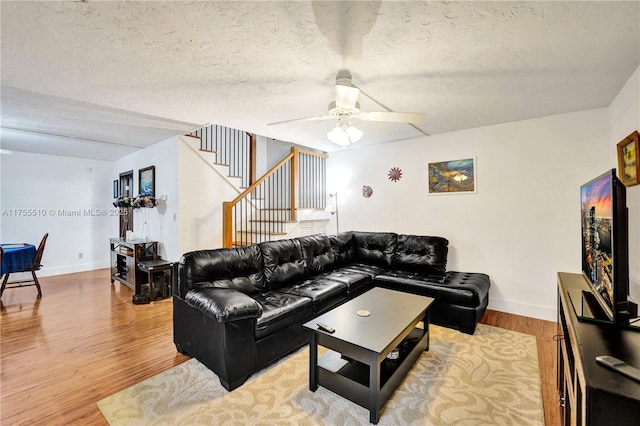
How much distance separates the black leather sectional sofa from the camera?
6.81 ft

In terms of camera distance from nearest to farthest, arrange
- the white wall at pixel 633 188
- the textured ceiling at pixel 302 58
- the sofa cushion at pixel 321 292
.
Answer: the textured ceiling at pixel 302 58
the white wall at pixel 633 188
the sofa cushion at pixel 321 292

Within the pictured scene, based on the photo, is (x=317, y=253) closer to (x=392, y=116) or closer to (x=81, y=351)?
(x=392, y=116)

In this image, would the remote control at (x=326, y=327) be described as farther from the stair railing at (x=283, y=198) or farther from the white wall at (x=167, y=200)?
the white wall at (x=167, y=200)

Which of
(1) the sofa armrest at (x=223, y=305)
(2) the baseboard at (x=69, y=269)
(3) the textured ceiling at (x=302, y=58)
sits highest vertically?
(3) the textured ceiling at (x=302, y=58)

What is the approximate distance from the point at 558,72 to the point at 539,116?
1.29 meters

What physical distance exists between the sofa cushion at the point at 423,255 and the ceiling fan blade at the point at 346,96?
2.45 metres

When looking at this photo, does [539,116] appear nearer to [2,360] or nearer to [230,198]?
[230,198]

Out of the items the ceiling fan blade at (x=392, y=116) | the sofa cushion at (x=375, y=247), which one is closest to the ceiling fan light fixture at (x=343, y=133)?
the ceiling fan blade at (x=392, y=116)

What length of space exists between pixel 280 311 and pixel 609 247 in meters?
2.13

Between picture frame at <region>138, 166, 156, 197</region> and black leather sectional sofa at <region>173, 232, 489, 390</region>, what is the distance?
277 centimetres

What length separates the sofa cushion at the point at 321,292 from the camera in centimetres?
280

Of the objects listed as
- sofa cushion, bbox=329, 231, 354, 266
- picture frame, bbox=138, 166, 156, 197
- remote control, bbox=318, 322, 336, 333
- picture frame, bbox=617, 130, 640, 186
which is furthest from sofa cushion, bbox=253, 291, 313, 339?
picture frame, bbox=138, 166, 156, 197

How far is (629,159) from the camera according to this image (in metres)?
2.26

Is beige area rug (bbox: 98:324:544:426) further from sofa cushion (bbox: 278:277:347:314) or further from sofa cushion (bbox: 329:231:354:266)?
sofa cushion (bbox: 329:231:354:266)
